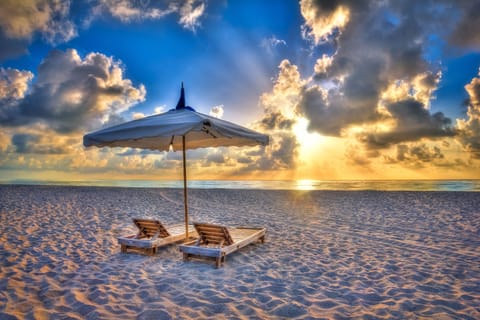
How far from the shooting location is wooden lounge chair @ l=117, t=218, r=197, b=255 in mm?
5543

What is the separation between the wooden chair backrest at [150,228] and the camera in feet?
19.1

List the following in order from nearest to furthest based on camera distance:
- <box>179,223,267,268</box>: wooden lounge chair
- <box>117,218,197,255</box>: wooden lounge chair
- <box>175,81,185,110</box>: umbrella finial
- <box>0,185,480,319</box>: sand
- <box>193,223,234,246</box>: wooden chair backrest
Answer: <box>0,185,480,319</box>: sand, <box>179,223,267,268</box>: wooden lounge chair, <box>193,223,234,246</box>: wooden chair backrest, <box>117,218,197,255</box>: wooden lounge chair, <box>175,81,185,110</box>: umbrella finial

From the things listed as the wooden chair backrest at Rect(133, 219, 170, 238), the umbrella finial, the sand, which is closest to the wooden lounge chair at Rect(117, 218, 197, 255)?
the wooden chair backrest at Rect(133, 219, 170, 238)

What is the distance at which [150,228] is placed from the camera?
5953 mm

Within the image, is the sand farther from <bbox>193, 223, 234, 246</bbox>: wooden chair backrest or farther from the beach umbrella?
the beach umbrella

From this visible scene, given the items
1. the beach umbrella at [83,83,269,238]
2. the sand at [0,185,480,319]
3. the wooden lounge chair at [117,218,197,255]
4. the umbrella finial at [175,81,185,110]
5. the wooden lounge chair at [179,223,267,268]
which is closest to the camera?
the sand at [0,185,480,319]

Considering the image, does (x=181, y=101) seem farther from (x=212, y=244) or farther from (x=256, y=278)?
(x=256, y=278)

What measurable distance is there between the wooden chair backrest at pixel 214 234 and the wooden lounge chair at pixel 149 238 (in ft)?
3.01

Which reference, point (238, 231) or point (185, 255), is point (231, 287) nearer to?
point (185, 255)

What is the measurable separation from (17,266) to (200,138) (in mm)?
4170

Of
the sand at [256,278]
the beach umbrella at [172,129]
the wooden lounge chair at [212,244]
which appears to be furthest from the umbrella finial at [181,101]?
the sand at [256,278]

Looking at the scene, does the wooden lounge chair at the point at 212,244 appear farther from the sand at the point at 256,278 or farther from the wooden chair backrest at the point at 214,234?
the sand at the point at 256,278

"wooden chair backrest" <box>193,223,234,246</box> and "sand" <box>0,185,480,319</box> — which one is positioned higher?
"wooden chair backrest" <box>193,223,234,246</box>

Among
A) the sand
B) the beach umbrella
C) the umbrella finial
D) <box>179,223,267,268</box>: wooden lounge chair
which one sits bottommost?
the sand
